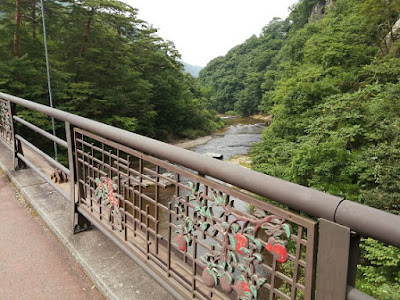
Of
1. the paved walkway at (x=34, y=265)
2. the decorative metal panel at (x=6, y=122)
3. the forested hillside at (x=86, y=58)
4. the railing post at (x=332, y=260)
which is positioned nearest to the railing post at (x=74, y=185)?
the paved walkway at (x=34, y=265)

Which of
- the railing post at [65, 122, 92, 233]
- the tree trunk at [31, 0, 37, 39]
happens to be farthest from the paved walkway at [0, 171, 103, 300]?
the tree trunk at [31, 0, 37, 39]

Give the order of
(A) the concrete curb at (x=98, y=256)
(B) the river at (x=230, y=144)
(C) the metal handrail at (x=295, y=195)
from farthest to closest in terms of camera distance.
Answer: (B) the river at (x=230, y=144) → (A) the concrete curb at (x=98, y=256) → (C) the metal handrail at (x=295, y=195)

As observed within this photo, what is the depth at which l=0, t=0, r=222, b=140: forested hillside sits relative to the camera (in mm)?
11258

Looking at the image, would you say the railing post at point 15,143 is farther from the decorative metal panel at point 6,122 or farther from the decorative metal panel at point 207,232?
the decorative metal panel at point 207,232

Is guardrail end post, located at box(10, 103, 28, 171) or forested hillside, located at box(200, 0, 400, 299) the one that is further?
forested hillside, located at box(200, 0, 400, 299)

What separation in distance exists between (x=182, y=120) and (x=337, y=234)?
24.5m

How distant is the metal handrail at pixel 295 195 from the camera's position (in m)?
0.64

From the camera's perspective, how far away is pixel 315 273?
0.83 meters

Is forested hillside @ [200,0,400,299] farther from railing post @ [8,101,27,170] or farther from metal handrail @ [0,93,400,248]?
railing post @ [8,101,27,170]

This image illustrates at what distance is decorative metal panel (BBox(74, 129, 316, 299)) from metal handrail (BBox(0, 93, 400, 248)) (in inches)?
1.6

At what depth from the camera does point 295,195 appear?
0.81m

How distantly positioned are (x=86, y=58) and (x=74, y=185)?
14293mm

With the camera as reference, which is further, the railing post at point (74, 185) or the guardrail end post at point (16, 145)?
the guardrail end post at point (16, 145)

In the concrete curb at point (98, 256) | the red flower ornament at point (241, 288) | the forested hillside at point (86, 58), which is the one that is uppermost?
the forested hillside at point (86, 58)
